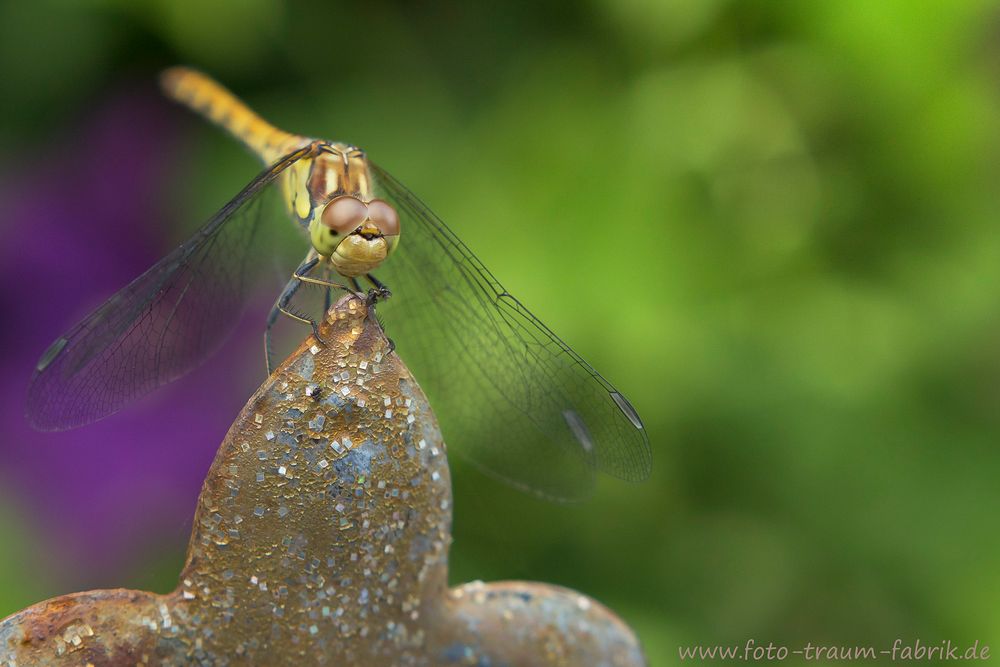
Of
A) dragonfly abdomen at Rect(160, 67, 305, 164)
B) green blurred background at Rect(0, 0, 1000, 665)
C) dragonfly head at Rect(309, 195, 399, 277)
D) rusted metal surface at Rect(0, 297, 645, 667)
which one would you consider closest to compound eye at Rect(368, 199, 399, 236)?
dragonfly head at Rect(309, 195, 399, 277)

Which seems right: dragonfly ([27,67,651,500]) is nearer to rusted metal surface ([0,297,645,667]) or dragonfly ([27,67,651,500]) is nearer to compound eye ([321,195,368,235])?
compound eye ([321,195,368,235])

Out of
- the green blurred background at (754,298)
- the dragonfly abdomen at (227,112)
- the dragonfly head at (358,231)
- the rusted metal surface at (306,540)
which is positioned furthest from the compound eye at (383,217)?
the green blurred background at (754,298)

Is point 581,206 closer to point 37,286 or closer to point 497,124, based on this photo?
point 497,124

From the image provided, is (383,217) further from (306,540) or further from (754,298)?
(754,298)

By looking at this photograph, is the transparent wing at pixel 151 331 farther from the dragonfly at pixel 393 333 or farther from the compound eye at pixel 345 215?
the compound eye at pixel 345 215

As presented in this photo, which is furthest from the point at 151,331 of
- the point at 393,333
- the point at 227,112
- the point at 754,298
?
the point at 754,298

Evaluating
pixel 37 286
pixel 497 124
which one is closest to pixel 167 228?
pixel 37 286
